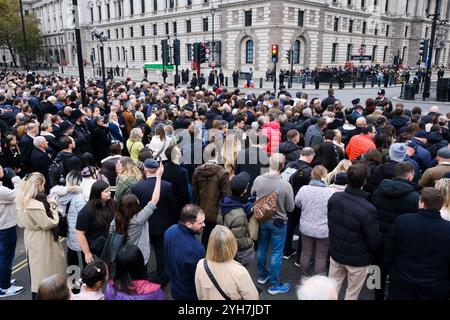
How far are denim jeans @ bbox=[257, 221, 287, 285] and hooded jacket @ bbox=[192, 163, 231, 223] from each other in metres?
0.76

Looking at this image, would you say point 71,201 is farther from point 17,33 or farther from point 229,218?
point 17,33

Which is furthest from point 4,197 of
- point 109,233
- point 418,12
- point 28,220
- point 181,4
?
point 418,12

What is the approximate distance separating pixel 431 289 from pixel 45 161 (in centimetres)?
643

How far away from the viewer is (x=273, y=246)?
16.0 ft

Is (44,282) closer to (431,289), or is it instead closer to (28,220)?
(28,220)

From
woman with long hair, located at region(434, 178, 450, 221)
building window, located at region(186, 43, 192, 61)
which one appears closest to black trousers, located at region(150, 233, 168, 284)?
woman with long hair, located at region(434, 178, 450, 221)

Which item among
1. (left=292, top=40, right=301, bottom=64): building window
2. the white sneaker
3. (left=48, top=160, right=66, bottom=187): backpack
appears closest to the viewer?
the white sneaker

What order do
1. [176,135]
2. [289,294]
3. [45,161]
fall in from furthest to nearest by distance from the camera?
[176,135] < [45,161] < [289,294]

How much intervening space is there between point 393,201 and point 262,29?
4127 cm

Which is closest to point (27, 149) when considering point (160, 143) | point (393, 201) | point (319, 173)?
point (160, 143)

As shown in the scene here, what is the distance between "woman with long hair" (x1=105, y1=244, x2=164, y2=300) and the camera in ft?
9.29

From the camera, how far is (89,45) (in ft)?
252

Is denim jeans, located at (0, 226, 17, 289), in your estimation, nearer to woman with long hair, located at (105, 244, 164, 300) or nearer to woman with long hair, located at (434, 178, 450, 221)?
woman with long hair, located at (105, 244, 164, 300)
